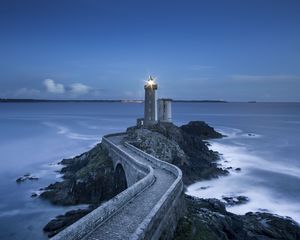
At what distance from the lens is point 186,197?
23.5m

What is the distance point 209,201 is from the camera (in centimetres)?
2320

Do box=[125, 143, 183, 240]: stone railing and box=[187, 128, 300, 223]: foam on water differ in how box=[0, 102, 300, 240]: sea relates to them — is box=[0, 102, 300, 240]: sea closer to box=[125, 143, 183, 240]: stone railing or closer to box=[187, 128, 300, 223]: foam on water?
box=[187, 128, 300, 223]: foam on water

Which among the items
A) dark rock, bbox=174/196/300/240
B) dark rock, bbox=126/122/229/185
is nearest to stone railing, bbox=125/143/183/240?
dark rock, bbox=174/196/300/240

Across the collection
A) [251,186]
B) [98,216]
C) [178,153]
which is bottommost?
[251,186]

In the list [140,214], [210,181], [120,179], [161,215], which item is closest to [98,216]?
[140,214]

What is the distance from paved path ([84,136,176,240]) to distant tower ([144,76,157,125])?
2554 centimetres

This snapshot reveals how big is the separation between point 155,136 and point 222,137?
1365 inches

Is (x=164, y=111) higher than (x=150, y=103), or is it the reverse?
(x=150, y=103)

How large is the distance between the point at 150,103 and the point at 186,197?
2334 cm

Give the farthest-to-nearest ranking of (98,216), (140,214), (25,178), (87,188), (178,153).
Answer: (25,178)
(178,153)
(87,188)
(140,214)
(98,216)

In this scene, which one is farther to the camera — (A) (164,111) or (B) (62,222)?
(A) (164,111)

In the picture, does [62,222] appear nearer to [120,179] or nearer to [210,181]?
[120,179]

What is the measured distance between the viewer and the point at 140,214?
48.4 feet

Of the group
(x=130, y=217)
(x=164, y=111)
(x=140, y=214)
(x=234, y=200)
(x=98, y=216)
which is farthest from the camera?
(x=164, y=111)
